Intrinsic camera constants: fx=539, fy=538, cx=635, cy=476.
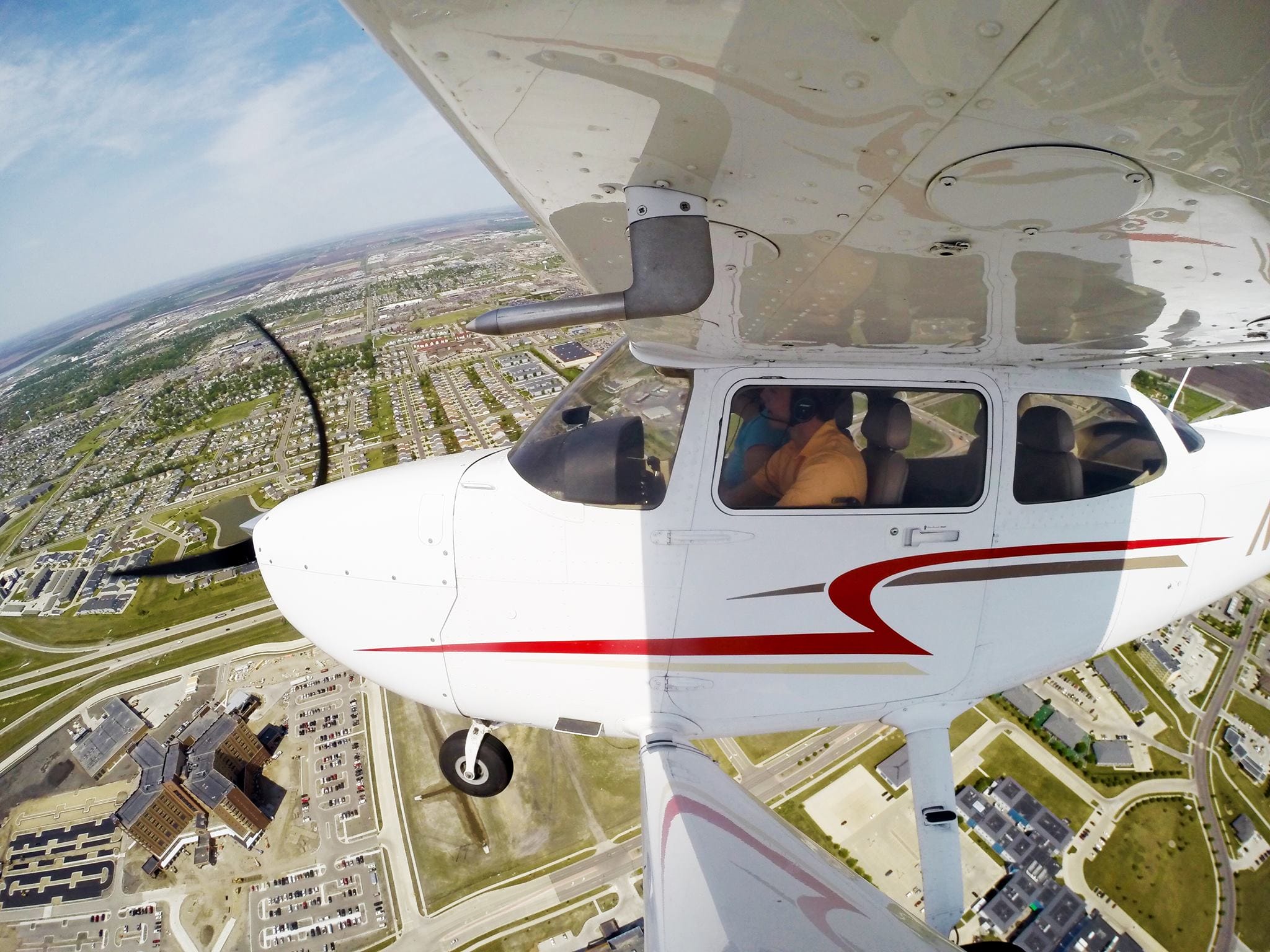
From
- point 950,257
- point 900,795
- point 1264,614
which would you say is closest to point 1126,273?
point 950,257

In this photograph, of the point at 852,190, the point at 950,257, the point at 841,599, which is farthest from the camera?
the point at 841,599

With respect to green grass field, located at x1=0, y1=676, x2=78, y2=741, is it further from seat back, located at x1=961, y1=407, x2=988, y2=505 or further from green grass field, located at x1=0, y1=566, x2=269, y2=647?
seat back, located at x1=961, y1=407, x2=988, y2=505

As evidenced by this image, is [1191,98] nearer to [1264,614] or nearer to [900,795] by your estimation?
[900,795]

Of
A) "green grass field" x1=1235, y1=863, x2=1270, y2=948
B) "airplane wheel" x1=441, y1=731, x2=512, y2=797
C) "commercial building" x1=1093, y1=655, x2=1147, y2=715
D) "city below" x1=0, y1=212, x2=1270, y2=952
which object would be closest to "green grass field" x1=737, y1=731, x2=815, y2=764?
"city below" x1=0, y1=212, x2=1270, y2=952

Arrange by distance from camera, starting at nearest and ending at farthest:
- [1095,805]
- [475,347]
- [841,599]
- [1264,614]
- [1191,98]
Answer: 1. [1191,98]
2. [841,599]
3. [1095,805]
4. [1264,614]
5. [475,347]

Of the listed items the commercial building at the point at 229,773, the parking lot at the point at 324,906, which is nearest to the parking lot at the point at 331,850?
the parking lot at the point at 324,906

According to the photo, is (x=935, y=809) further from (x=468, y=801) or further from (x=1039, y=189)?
(x=468, y=801)
